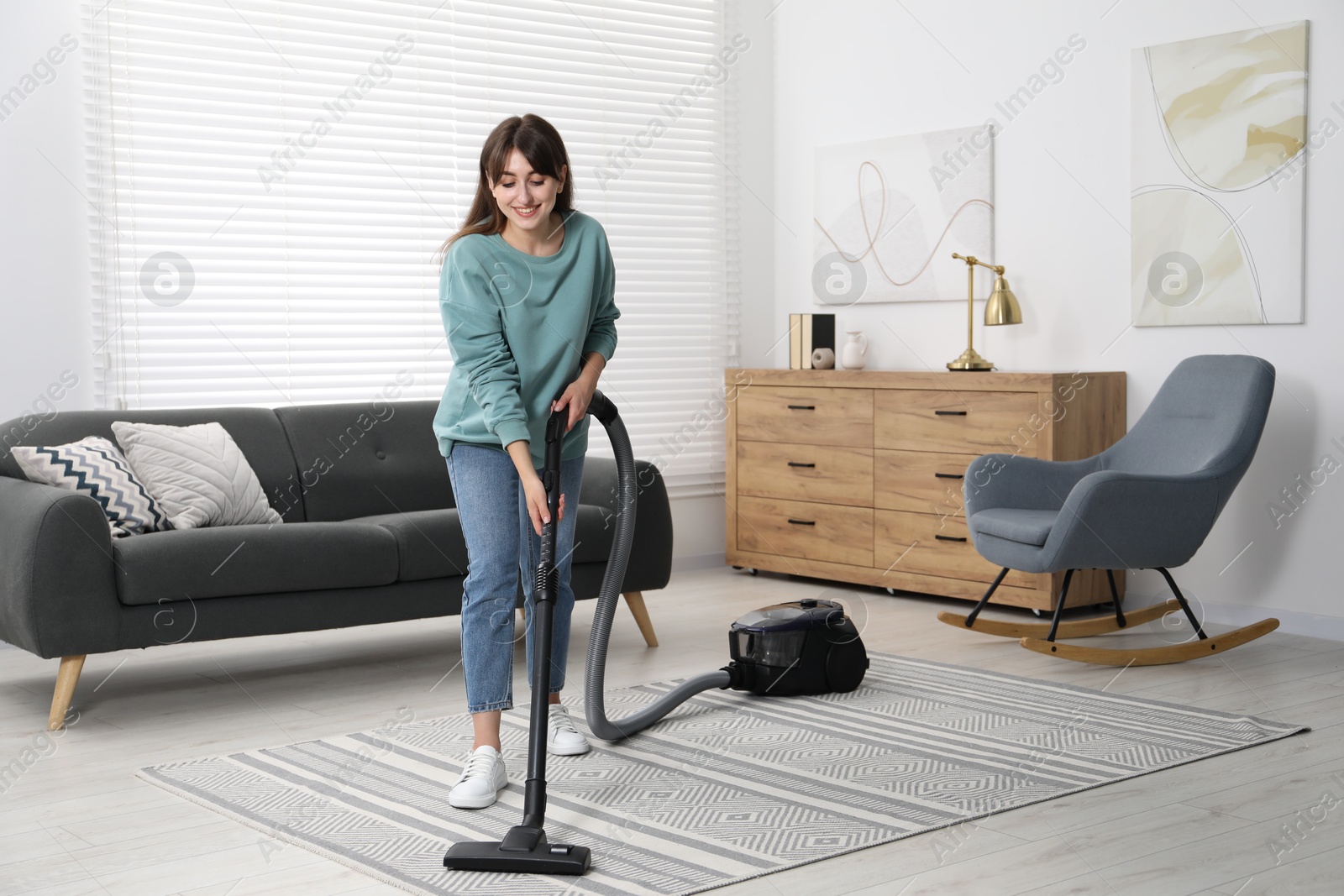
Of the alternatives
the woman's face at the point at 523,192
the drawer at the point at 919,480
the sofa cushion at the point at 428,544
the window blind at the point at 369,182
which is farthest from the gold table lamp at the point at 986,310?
the woman's face at the point at 523,192

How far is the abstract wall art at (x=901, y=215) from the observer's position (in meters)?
5.33

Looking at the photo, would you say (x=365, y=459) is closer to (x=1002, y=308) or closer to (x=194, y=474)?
(x=194, y=474)

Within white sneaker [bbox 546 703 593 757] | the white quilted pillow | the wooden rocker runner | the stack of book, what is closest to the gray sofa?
the white quilted pillow

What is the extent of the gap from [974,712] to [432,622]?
215 centimetres

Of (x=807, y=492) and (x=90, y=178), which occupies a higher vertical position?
(x=90, y=178)

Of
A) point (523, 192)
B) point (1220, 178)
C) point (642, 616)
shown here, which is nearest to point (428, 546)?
point (642, 616)

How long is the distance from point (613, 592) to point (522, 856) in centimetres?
80

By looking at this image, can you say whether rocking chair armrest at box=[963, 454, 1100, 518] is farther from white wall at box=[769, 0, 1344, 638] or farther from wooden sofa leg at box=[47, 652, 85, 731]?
wooden sofa leg at box=[47, 652, 85, 731]

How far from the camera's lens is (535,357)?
8.40 feet

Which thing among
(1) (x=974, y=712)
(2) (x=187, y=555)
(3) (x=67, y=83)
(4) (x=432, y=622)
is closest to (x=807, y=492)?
(4) (x=432, y=622)

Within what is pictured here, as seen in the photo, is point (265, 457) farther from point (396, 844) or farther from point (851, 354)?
point (851, 354)

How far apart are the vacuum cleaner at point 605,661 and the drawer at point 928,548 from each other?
1.37 meters

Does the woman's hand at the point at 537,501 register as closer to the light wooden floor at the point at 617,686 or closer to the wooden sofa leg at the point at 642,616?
the light wooden floor at the point at 617,686

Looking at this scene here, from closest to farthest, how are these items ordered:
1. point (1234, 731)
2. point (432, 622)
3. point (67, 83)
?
1. point (1234, 731)
2. point (67, 83)
3. point (432, 622)
